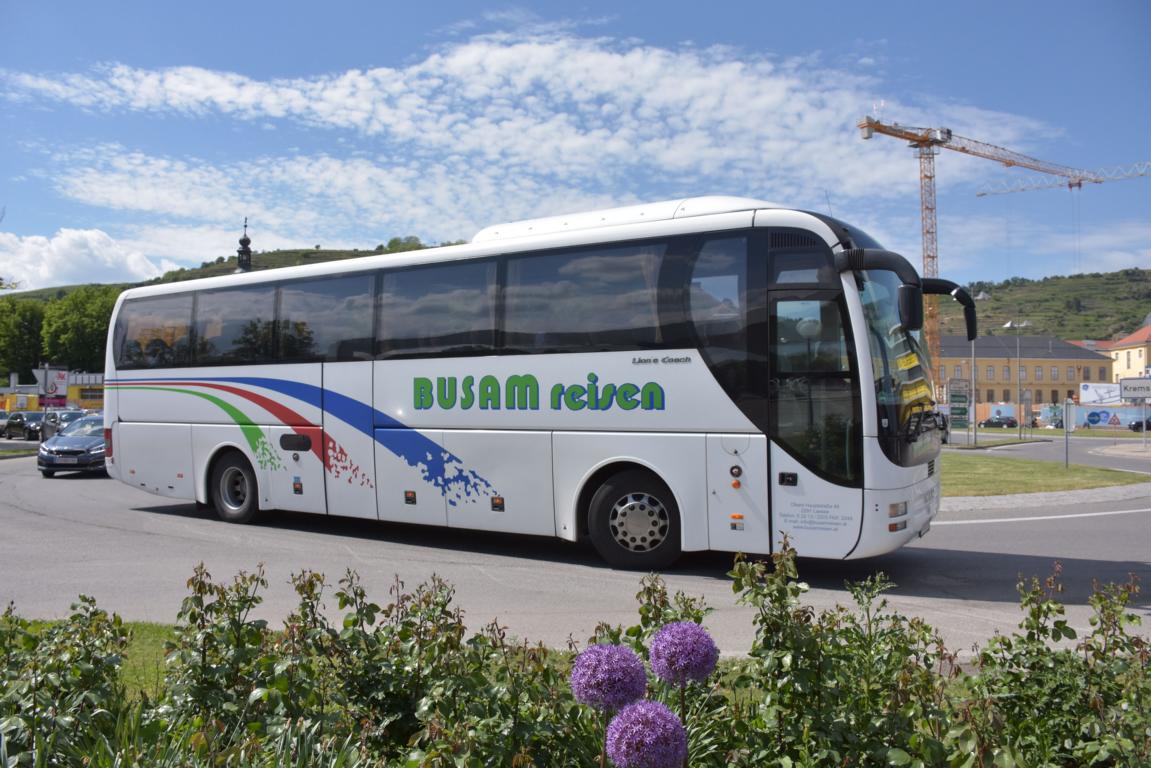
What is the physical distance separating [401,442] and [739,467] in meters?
4.37

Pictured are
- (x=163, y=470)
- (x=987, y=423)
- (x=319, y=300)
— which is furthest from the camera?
(x=987, y=423)

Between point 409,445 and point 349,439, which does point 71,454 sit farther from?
point 409,445

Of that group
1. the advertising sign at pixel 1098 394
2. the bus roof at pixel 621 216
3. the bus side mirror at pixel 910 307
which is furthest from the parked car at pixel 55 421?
the advertising sign at pixel 1098 394

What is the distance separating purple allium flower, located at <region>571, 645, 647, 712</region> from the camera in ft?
8.75

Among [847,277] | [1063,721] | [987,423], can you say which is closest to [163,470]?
[847,277]

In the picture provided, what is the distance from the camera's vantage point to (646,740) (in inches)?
93.7

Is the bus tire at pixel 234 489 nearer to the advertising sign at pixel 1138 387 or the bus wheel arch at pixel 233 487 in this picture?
the bus wheel arch at pixel 233 487

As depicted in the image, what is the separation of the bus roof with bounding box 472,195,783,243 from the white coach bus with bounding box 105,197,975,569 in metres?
0.03

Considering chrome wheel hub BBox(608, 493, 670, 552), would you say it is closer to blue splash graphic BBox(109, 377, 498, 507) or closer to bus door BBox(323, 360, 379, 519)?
blue splash graphic BBox(109, 377, 498, 507)

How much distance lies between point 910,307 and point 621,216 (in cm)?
324

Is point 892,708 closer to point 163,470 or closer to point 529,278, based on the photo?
point 529,278

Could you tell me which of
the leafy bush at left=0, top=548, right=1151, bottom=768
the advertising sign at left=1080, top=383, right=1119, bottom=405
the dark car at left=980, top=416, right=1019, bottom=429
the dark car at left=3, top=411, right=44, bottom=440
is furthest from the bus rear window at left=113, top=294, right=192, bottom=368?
the advertising sign at left=1080, top=383, right=1119, bottom=405

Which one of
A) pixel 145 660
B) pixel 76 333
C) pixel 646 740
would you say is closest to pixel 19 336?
pixel 76 333

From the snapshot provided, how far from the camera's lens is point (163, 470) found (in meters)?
14.0
